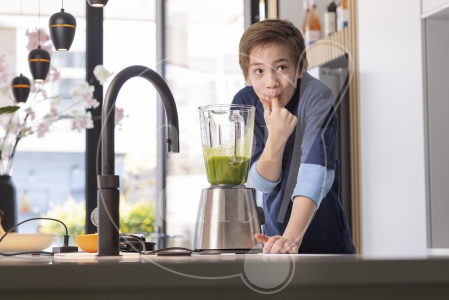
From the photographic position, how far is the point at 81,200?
3.47 meters

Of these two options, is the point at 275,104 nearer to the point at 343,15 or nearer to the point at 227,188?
the point at 227,188

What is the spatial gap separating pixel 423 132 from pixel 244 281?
1.77m

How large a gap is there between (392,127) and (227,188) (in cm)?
156

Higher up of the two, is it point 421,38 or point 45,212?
point 421,38

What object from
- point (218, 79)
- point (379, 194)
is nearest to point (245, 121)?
point (379, 194)

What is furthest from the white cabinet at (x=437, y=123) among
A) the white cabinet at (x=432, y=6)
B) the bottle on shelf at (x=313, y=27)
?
the bottle on shelf at (x=313, y=27)

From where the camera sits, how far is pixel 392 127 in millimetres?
2416

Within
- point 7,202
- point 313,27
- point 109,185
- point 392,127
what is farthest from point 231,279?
point 313,27

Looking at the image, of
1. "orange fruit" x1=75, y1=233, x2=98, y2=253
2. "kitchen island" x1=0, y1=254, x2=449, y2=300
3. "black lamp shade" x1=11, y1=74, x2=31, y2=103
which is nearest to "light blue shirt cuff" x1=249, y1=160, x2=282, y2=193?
"orange fruit" x1=75, y1=233, x2=98, y2=253

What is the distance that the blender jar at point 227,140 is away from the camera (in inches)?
40.4

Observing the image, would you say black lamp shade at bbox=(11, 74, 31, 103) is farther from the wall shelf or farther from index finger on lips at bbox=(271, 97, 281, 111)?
index finger on lips at bbox=(271, 97, 281, 111)

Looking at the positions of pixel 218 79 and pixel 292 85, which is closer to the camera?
pixel 292 85

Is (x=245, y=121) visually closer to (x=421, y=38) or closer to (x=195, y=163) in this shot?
(x=195, y=163)

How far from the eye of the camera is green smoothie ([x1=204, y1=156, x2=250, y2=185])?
3.36 ft
